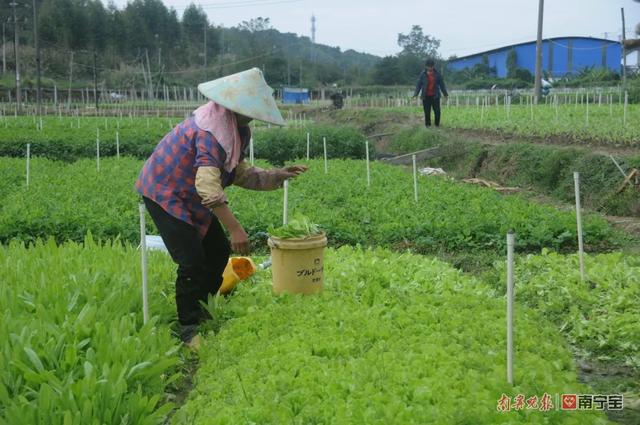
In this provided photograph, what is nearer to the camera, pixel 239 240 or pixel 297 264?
pixel 239 240

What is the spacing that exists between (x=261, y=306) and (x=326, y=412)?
216cm

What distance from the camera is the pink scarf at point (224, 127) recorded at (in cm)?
495

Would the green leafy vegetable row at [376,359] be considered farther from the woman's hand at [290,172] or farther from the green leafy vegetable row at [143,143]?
the green leafy vegetable row at [143,143]

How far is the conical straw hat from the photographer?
16.1ft

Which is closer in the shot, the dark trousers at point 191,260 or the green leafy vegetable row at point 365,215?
the dark trousers at point 191,260

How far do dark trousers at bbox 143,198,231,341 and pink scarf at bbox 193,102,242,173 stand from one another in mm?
588

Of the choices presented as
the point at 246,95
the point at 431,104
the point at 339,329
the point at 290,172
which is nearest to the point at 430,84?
the point at 431,104

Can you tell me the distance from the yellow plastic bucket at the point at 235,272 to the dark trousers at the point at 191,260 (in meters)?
0.47

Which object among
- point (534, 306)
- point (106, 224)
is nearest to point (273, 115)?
point (534, 306)

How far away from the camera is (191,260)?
205 inches

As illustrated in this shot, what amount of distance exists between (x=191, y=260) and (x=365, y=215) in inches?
187
